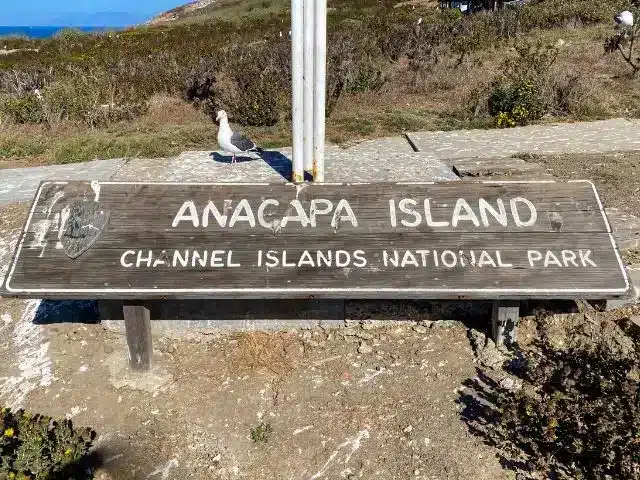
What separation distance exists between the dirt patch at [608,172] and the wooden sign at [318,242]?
103 inches

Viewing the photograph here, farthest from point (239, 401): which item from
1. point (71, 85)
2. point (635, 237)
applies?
point (71, 85)

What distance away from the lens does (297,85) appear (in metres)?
4.80


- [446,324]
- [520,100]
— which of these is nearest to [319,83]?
[446,324]

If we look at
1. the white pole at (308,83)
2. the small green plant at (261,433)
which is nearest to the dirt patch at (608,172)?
the white pole at (308,83)

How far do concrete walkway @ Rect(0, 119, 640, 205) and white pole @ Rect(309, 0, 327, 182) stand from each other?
90cm

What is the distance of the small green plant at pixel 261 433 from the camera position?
3037mm

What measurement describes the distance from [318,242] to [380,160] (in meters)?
3.77

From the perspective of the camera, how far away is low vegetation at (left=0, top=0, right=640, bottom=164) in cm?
927

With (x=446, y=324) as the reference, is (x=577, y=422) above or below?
above

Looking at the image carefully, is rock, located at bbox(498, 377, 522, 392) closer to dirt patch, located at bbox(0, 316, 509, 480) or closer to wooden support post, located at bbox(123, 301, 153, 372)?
dirt patch, located at bbox(0, 316, 509, 480)

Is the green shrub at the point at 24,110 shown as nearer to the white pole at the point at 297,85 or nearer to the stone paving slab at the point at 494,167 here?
the white pole at the point at 297,85

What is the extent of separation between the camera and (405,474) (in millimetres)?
2801

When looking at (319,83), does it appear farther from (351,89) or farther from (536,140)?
(351,89)

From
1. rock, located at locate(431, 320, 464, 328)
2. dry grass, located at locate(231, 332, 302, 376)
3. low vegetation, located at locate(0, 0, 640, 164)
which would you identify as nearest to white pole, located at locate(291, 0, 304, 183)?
dry grass, located at locate(231, 332, 302, 376)
